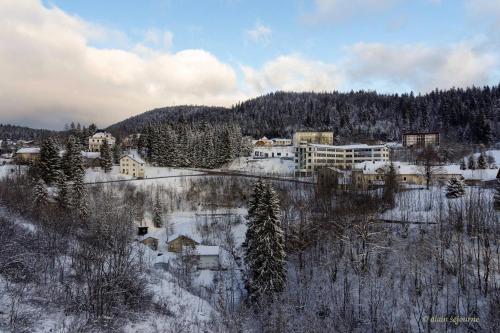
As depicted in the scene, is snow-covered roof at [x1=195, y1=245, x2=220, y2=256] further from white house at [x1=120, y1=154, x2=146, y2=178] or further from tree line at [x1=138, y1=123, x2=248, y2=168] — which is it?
tree line at [x1=138, y1=123, x2=248, y2=168]

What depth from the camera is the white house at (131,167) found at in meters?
78.2

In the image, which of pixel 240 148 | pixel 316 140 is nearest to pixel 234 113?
pixel 316 140

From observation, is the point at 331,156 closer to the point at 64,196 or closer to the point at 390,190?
the point at 390,190

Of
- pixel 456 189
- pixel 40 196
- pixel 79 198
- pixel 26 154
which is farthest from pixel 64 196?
pixel 456 189

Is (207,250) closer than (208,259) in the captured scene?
No

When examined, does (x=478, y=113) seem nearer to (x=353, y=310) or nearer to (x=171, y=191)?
(x=171, y=191)

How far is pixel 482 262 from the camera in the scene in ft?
113

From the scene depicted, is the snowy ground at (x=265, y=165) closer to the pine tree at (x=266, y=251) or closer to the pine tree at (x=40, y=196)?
the pine tree at (x=40, y=196)

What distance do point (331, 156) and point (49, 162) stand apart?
6534 cm

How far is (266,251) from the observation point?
31.5 metres

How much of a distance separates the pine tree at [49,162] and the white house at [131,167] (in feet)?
54.0

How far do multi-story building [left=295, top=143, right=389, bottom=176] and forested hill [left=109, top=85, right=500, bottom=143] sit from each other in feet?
142

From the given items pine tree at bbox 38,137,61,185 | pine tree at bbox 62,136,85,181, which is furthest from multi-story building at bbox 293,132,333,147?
pine tree at bbox 38,137,61,185

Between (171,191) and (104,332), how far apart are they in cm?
5436
